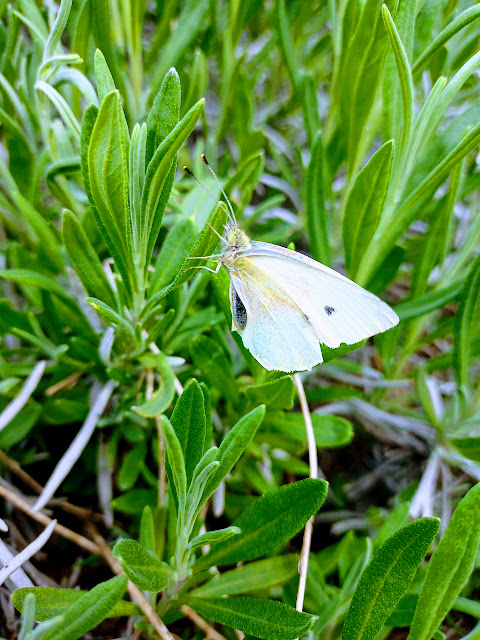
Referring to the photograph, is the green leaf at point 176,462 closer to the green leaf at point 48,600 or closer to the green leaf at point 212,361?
the green leaf at point 48,600

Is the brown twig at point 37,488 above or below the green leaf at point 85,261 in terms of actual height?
below

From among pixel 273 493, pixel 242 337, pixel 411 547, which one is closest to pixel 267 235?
pixel 242 337

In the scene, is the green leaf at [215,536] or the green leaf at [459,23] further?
the green leaf at [459,23]

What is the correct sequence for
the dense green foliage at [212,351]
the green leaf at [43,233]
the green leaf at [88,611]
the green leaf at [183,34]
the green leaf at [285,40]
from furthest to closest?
the green leaf at [285,40], the green leaf at [183,34], the green leaf at [43,233], the dense green foliage at [212,351], the green leaf at [88,611]

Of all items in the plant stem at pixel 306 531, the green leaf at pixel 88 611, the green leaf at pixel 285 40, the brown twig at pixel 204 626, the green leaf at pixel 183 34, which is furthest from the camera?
the green leaf at pixel 285 40

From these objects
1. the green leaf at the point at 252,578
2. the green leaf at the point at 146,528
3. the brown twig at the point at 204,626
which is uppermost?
the green leaf at the point at 146,528

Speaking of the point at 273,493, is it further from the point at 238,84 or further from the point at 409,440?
the point at 238,84

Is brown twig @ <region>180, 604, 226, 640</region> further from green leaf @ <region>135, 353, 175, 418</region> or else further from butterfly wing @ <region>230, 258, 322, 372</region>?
butterfly wing @ <region>230, 258, 322, 372</region>

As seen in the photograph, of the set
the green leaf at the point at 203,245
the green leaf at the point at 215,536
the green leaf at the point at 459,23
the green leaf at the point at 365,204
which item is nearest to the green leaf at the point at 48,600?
the green leaf at the point at 215,536
